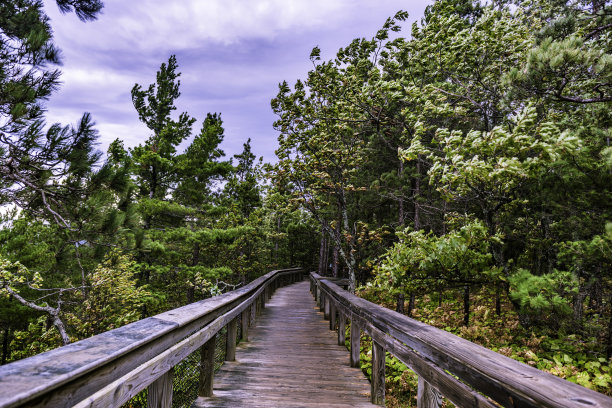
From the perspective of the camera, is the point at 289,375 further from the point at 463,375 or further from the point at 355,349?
the point at 463,375

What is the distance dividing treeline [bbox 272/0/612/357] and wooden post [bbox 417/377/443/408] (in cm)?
274

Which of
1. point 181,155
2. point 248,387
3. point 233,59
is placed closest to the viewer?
point 248,387

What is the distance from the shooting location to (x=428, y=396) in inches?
93.7

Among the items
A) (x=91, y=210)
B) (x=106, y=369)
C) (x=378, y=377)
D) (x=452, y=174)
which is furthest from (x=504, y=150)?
(x=91, y=210)

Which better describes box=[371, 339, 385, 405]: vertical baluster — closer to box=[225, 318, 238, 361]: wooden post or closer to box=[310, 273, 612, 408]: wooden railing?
box=[310, 273, 612, 408]: wooden railing

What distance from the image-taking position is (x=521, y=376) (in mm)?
1500

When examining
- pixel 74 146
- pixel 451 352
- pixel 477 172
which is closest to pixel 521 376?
pixel 451 352

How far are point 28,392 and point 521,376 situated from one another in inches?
79.8

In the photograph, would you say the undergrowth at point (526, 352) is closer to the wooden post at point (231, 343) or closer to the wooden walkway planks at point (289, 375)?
the wooden walkway planks at point (289, 375)

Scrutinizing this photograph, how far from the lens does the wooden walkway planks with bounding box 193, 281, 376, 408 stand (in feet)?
11.2

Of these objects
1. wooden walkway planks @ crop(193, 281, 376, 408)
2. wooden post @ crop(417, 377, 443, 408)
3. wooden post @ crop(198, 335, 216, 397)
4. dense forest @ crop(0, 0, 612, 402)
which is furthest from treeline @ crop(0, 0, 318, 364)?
wooden post @ crop(417, 377, 443, 408)

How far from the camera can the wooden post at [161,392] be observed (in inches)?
86.5

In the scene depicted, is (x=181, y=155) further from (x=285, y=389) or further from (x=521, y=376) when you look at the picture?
(x=521, y=376)

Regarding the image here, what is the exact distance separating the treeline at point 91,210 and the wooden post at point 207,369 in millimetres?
3324
